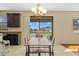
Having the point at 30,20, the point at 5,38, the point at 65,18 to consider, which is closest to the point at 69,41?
the point at 65,18

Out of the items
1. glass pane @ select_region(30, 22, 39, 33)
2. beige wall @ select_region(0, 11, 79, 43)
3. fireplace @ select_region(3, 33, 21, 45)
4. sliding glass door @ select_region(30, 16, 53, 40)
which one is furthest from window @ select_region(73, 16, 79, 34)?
fireplace @ select_region(3, 33, 21, 45)

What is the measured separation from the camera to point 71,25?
1024 centimetres

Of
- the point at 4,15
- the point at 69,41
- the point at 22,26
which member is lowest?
the point at 69,41

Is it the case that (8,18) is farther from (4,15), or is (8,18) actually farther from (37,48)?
(37,48)

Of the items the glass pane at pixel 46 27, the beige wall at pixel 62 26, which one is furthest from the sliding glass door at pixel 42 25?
the beige wall at pixel 62 26

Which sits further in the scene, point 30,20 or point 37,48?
point 30,20

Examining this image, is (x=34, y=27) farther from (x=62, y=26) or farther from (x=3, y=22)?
(x=3, y=22)

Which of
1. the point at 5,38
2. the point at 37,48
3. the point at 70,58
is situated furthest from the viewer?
the point at 5,38

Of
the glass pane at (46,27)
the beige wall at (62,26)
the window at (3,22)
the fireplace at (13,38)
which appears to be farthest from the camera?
the glass pane at (46,27)

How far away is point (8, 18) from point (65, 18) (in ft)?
11.5

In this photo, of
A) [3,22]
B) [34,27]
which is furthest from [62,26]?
[3,22]

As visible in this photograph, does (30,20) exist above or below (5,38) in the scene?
above

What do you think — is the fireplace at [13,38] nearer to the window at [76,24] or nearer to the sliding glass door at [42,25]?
the sliding glass door at [42,25]

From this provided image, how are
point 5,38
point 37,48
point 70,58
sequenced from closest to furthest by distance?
point 70,58, point 37,48, point 5,38
